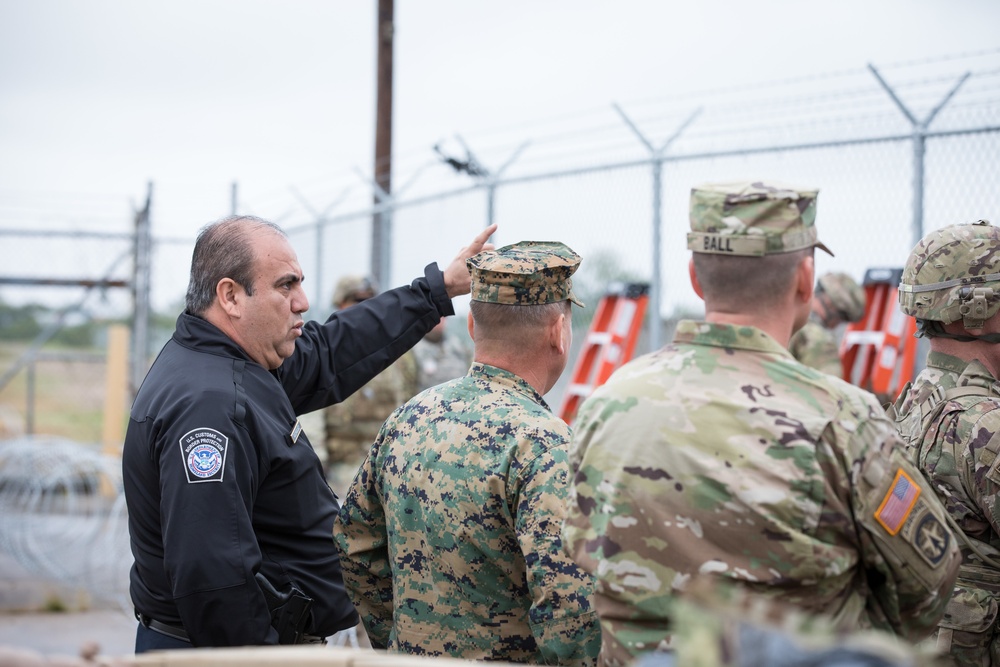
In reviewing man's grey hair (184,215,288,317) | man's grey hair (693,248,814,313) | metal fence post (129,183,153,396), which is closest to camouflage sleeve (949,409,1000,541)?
man's grey hair (693,248,814,313)

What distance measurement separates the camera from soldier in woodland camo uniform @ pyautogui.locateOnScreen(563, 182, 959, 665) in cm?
176

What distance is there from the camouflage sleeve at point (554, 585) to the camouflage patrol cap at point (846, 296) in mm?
4594

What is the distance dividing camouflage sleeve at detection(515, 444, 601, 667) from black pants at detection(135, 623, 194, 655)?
110 centimetres

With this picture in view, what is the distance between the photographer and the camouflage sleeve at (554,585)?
7.27ft

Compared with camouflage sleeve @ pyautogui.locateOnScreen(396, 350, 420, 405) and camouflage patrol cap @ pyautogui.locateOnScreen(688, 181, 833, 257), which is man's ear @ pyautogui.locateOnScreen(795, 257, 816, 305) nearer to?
camouflage patrol cap @ pyautogui.locateOnScreen(688, 181, 833, 257)

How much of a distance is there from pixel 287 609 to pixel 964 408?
2.07 metres

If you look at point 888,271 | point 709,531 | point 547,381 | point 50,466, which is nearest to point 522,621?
point 547,381

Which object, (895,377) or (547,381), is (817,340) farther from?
(547,381)

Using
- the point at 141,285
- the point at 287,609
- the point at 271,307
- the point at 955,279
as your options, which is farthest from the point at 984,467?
the point at 141,285

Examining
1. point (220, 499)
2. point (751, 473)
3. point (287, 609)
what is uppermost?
point (751, 473)

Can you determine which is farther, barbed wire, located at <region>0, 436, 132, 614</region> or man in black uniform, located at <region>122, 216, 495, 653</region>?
barbed wire, located at <region>0, 436, 132, 614</region>

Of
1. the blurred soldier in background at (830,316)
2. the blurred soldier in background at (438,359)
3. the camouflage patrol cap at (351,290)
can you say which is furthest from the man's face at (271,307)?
the blurred soldier in background at (438,359)

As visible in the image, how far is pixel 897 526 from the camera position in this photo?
1.75 metres

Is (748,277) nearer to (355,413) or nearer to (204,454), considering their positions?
(204,454)
